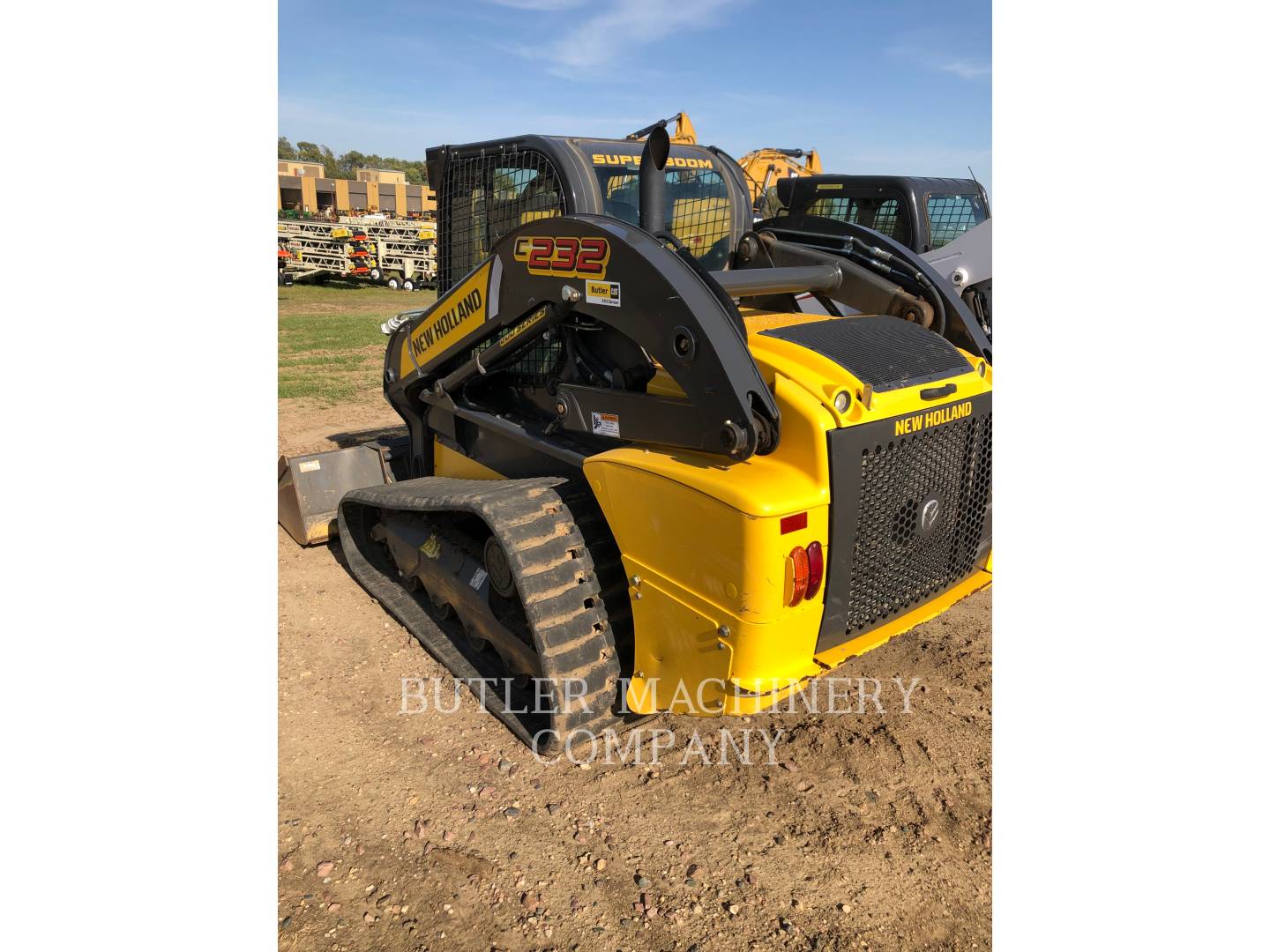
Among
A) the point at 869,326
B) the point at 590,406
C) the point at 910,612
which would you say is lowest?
the point at 910,612

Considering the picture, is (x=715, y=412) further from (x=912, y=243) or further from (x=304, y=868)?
(x=912, y=243)

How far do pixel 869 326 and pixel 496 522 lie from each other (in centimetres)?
169

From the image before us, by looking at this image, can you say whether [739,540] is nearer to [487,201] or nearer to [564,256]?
[564,256]

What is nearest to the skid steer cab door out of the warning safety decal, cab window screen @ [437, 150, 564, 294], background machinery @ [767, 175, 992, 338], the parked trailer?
→ the warning safety decal

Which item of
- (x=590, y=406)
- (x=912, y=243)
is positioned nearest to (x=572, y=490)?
(x=590, y=406)

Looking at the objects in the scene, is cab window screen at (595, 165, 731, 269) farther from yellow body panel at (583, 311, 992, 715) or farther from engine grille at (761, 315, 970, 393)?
yellow body panel at (583, 311, 992, 715)

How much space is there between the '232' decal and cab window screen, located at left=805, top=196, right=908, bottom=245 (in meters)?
5.27

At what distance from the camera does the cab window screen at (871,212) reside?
8.36m

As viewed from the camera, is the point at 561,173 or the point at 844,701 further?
the point at 561,173

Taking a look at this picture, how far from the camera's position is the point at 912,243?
8.29m

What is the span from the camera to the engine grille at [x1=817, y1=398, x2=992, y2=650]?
282 cm

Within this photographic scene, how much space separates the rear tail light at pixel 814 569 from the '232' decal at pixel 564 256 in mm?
1313

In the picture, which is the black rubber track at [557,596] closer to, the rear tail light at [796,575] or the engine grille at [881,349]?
the rear tail light at [796,575]

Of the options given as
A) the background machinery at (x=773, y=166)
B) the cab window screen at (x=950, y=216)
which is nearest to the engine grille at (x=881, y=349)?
the cab window screen at (x=950, y=216)
